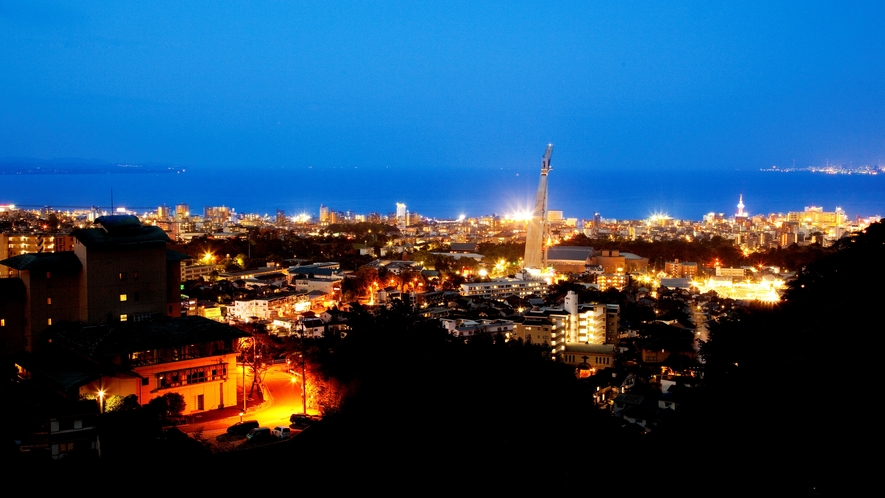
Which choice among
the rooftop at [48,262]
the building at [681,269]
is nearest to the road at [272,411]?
the rooftop at [48,262]

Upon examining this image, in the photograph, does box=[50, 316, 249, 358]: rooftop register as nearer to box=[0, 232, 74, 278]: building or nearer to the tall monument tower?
box=[0, 232, 74, 278]: building

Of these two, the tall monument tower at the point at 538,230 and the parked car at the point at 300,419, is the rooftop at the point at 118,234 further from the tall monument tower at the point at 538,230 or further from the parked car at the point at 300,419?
the tall monument tower at the point at 538,230

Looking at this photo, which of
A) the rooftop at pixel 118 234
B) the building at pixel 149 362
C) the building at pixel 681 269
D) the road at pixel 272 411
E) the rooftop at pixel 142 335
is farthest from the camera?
the building at pixel 681 269

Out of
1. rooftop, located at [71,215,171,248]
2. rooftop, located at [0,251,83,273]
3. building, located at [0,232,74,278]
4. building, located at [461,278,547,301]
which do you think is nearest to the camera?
rooftop, located at [0,251,83,273]

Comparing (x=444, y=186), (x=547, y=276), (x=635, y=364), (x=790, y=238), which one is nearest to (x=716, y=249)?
(x=790, y=238)

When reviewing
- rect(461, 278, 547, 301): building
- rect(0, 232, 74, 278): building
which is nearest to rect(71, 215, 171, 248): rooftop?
rect(0, 232, 74, 278): building

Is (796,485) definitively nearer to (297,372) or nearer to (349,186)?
→ (297,372)
